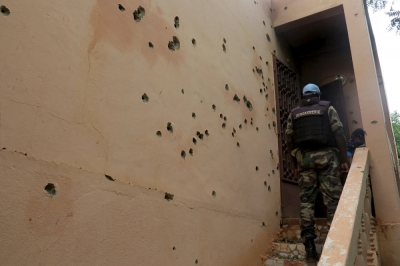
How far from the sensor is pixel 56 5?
6.45 ft

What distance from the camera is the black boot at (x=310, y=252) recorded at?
2.98 meters

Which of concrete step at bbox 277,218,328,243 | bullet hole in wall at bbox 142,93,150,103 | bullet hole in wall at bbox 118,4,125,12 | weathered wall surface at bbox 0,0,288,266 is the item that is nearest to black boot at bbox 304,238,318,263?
concrete step at bbox 277,218,328,243

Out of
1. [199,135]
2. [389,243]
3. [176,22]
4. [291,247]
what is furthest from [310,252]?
[176,22]

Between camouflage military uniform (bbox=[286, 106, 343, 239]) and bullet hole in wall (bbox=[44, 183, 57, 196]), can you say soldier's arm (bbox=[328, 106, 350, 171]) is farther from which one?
bullet hole in wall (bbox=[44, 183, 57, 196])

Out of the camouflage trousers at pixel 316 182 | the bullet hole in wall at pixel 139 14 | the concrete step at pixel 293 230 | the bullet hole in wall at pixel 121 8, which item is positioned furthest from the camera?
the concrete step at pixel 293 230

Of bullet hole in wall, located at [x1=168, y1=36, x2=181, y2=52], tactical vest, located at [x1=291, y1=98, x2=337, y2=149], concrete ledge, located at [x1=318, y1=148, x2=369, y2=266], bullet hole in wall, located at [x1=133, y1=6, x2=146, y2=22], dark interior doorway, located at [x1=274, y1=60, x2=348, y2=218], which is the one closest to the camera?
concrete ledge, located at [x1=318, y1=148, x2=369, y2=266]

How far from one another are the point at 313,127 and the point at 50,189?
2.42 meters

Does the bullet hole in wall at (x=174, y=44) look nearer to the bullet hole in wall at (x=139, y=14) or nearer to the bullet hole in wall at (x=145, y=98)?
the bullet hole in wall at (x=139, y=14)

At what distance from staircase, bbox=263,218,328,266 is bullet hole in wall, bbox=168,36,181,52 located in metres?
2.26

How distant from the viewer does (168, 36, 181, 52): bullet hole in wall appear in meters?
2.84

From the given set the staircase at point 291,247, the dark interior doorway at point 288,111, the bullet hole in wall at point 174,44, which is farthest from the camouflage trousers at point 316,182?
the bullet hole in wall at point 174,44

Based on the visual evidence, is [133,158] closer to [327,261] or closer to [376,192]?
[327,261]

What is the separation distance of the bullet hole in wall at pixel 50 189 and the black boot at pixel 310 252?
228 cm

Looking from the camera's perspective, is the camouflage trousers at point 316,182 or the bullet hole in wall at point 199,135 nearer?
the bullet hole in wall at point 199,135
